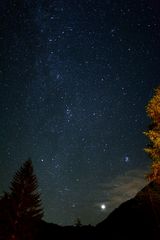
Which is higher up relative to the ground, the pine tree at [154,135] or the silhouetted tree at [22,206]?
the pine tree at [154,135]

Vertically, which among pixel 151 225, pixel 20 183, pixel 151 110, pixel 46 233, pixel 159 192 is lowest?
pixel 46 233

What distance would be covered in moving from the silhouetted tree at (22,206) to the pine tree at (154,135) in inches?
305

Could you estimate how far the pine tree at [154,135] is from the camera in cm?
2256

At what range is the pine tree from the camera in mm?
22562

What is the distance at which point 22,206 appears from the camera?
70.3 ft

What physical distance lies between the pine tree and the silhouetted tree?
305 inches

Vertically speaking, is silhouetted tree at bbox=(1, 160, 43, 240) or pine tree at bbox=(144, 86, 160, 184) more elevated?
pine tree at bbox=(144, 86, 160, 184)

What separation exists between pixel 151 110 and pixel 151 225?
7.93 metres

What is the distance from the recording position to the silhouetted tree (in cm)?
2069

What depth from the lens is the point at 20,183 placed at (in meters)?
22.2

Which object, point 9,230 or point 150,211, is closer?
point 9,230

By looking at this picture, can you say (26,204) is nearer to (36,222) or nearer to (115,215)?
(36,222)

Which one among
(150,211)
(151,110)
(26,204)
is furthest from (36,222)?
(151,110)

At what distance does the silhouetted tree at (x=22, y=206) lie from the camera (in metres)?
20.7
